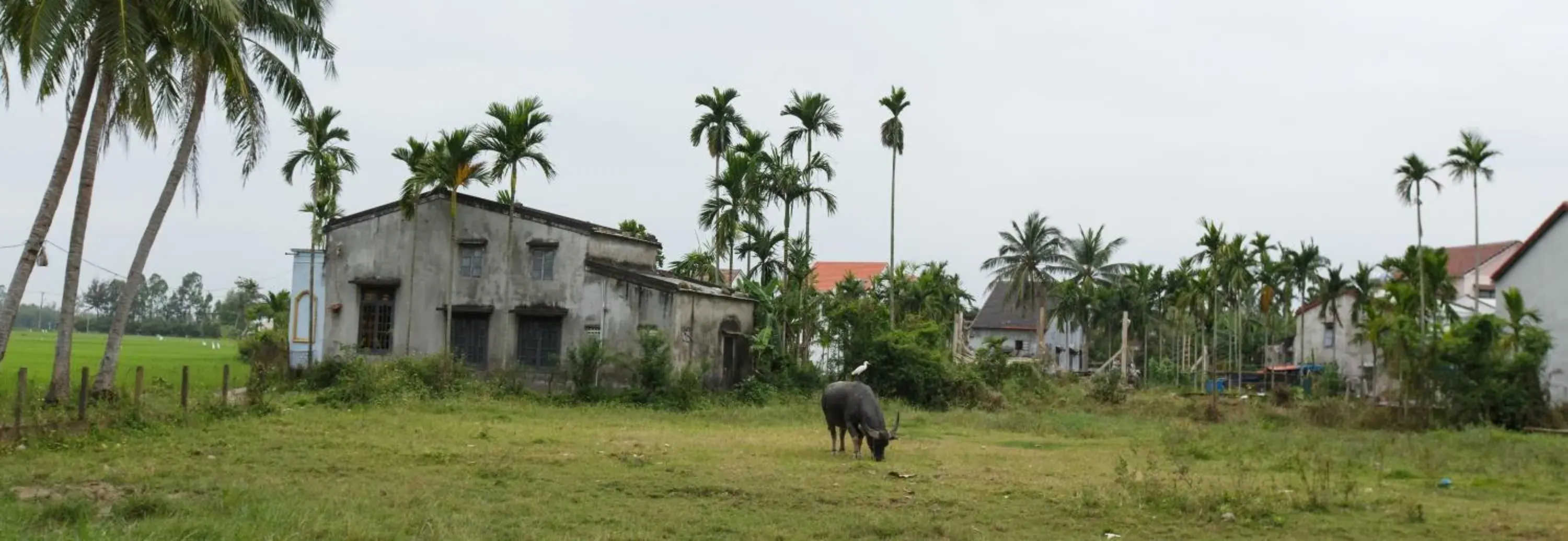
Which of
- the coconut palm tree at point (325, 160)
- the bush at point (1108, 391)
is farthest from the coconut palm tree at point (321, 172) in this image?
the bush at point (1108, 391)

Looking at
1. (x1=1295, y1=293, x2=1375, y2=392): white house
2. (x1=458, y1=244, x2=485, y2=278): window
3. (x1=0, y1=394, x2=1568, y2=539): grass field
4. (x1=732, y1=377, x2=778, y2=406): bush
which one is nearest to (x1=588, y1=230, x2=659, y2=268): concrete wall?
(x1=458, y1=244, x2=485, y2=278): window

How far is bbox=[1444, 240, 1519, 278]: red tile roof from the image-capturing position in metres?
56.7

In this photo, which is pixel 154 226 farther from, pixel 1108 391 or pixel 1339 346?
pixel 1339 346

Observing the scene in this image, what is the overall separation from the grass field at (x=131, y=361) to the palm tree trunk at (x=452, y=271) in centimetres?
494

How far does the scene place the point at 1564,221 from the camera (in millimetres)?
30172

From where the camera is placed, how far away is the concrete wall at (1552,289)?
30125 mm

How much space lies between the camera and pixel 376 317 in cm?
3052

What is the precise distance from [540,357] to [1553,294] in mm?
25395

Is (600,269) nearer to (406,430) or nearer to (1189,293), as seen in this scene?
(406,430)

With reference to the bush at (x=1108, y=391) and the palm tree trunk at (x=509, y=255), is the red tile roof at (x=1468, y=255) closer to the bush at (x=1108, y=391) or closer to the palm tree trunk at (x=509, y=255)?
the bush at (x=1108, y=391)

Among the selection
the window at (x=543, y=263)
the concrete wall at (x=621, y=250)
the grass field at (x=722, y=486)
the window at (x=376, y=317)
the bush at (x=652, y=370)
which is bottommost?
the grass field at (x=722, y=486)

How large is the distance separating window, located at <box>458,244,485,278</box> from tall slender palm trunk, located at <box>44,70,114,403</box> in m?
10.8

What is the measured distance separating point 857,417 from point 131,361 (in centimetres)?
3585

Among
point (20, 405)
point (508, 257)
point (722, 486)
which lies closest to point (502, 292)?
point (508, 257)
